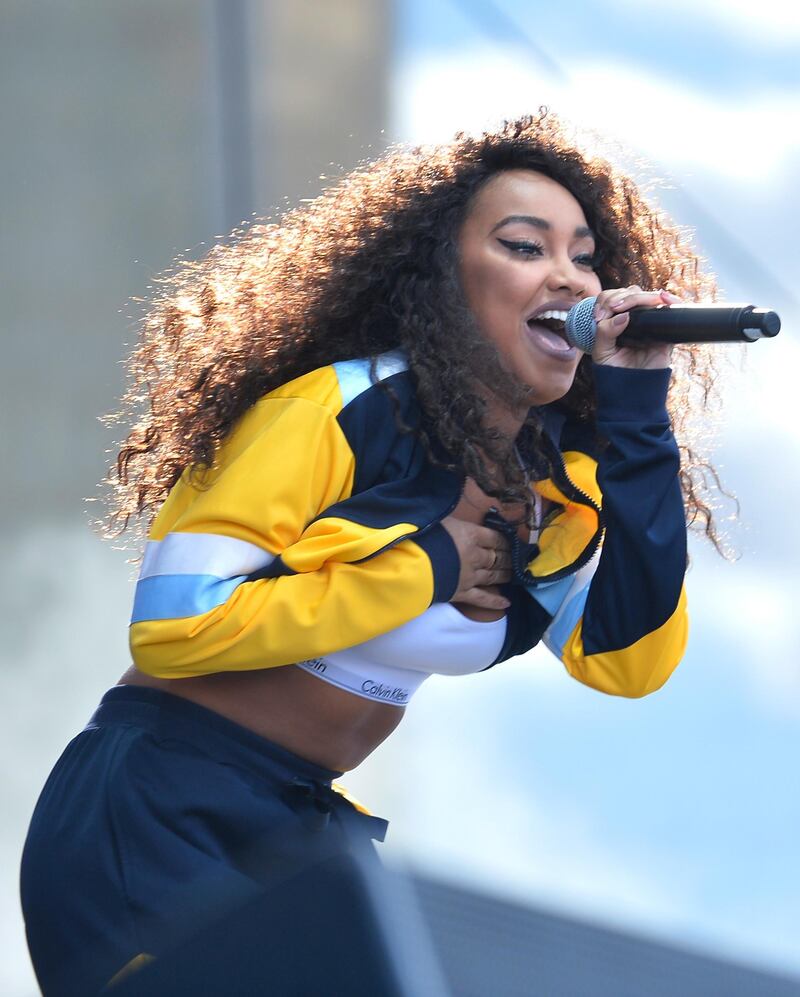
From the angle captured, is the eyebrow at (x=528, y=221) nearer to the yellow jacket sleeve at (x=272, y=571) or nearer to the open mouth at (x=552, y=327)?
the open mouth at (x=552, y=327)

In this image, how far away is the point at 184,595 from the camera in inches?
57.6

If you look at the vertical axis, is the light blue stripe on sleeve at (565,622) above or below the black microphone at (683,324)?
below

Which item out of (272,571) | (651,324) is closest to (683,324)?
(651,324)

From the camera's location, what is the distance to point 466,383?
163 cm

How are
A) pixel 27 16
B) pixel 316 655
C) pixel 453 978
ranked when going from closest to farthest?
pixel 453 978 < pixel 316 655 < pixel 27 16

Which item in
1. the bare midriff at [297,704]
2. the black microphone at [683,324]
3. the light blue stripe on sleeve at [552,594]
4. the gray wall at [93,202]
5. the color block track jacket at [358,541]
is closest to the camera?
the black microphone at [683,324]

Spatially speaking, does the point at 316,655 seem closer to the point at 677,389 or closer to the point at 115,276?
the point at 677,389

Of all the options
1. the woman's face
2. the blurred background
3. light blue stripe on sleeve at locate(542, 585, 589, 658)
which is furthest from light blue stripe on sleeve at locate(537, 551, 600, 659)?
the blurred background

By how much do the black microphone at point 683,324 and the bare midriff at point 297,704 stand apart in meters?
0.23

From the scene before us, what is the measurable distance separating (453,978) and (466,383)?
882 mm

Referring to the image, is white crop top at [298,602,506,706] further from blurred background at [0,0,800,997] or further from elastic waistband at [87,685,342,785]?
blurred background at [0,0,800,997]

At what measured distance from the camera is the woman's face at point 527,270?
5.42ft

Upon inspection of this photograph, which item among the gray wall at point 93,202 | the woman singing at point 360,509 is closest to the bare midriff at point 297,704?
the woman singing at point 360,509

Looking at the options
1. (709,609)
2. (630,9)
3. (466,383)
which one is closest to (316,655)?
(466,383)
